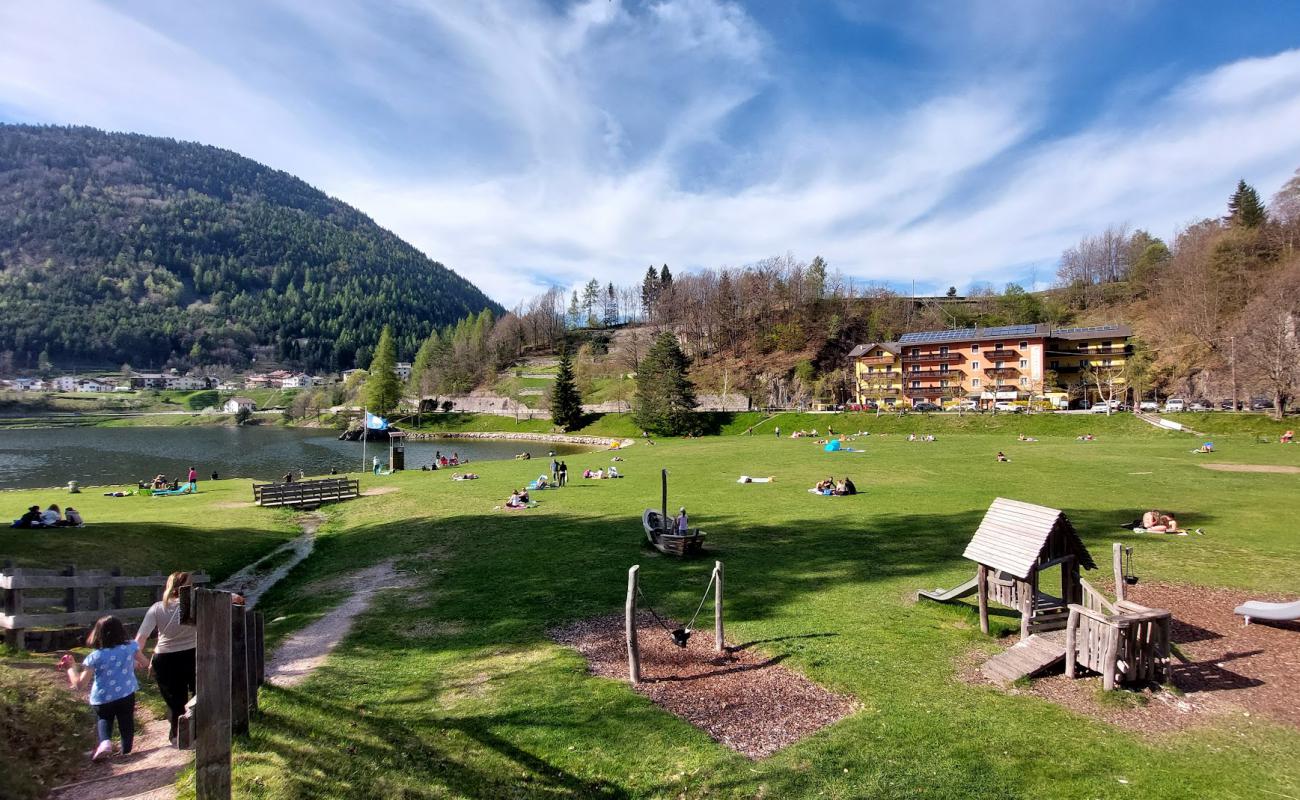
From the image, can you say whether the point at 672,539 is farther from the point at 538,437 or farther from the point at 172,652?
the point at 538,437

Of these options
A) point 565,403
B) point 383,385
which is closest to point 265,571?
point 565,403

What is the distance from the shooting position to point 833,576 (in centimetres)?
1614

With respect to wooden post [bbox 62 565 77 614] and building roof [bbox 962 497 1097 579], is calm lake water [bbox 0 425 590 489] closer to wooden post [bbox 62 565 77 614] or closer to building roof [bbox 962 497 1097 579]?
wooden post [bbox 62 565 77 614]

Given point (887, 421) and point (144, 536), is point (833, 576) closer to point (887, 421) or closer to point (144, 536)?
point (144, 536)

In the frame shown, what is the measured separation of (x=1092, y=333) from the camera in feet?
304

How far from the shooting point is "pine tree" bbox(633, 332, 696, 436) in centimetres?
8750

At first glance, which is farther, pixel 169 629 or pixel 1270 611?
pixel 1270 611

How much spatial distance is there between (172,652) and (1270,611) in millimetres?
19336

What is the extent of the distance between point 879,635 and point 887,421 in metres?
70.4

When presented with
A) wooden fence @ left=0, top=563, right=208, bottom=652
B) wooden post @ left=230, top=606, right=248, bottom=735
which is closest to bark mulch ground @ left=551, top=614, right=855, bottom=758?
wooden post @ left=230, top=606, right=248, bottom=735

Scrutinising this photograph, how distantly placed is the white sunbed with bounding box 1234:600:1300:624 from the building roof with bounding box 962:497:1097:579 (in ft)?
12.2

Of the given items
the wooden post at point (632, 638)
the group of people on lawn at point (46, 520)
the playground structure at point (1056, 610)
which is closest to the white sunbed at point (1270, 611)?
the playground structure at point (1056, 610)

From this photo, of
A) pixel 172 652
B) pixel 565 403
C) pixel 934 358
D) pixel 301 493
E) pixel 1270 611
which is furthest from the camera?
pixel 565 403

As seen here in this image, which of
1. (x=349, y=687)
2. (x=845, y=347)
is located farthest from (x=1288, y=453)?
(x=845, y=347)
